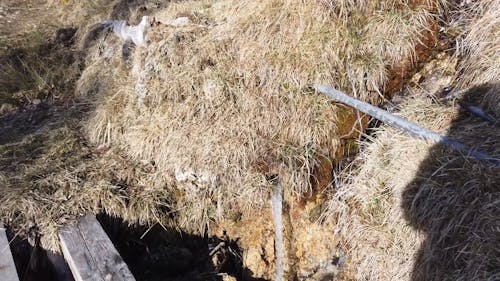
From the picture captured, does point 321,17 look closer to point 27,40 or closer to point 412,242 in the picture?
point 412,242

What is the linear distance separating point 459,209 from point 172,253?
2.44 metres

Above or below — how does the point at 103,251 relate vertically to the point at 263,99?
below

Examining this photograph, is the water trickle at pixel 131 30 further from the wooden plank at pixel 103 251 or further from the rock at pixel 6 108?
the wooden plank at pixel 103 251

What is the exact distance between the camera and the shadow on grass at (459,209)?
8.65ft

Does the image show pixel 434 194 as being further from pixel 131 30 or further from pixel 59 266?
pixel 131 30

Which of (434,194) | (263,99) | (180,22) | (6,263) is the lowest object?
(434,194)

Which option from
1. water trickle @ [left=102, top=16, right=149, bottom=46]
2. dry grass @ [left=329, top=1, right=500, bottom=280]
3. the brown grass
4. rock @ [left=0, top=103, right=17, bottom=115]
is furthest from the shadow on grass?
rock @ [left=0, top=103, right=17, bottom=115]

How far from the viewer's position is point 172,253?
4.02 metres

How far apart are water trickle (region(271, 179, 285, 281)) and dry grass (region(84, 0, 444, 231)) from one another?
9 centimetres

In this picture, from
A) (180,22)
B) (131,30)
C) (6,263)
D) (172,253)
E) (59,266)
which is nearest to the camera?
(6,263)

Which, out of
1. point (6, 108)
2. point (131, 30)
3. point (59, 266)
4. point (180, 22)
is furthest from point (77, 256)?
point (6, 108)

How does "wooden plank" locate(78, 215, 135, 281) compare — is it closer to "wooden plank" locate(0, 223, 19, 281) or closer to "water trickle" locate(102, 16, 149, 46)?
"wooden plank" locate(0, 223, 19, 281)

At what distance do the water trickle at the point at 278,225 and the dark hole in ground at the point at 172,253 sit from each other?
1.01 ft

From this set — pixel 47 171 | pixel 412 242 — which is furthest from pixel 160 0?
pixel 412 242
